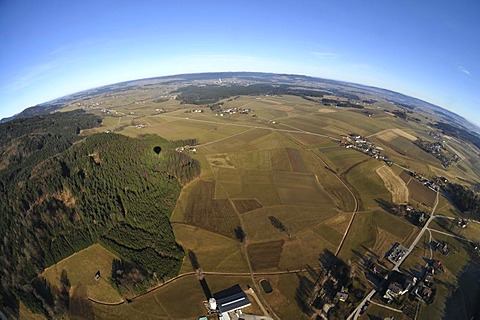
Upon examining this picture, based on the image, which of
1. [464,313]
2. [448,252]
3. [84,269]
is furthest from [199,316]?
[448,252]

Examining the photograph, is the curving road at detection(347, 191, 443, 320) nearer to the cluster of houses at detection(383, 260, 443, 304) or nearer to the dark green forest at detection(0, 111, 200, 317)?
the cluster of houses at detection(383, 260, 443, 304)

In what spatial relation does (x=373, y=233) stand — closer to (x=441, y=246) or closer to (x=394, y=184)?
(x=441, y=246)

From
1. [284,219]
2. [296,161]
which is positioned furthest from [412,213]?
[296,161]

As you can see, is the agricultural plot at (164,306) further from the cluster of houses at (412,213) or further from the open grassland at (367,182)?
the cluster of houses at (412,213)

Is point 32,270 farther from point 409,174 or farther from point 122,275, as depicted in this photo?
point 409,174

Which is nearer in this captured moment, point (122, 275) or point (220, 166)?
point (122, 275)

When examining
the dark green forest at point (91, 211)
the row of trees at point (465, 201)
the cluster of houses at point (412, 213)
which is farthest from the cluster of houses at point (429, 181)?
the dark green forest at point (91, 211)

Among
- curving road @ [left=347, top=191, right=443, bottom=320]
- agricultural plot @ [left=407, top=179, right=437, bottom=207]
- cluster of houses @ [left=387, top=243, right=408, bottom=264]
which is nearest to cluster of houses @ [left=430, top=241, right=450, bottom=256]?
curving road @ [left=347, top=191, right=443, bottom=320]

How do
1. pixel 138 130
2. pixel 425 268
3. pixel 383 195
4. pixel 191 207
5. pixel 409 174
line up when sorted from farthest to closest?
pixel 138 130
pixel 409 174
pixel 383 195
pixel 191 207
pixel 425 268
